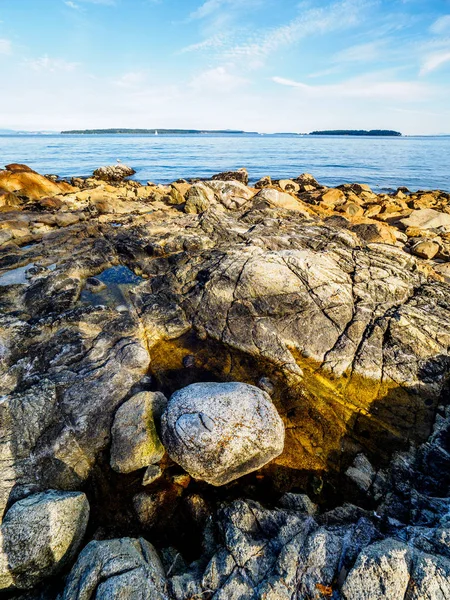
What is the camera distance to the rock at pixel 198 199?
60.5 ft

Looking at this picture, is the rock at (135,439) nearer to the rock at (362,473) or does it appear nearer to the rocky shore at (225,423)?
the rocky shore at (225,423)

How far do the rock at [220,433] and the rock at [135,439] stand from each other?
1.04ft

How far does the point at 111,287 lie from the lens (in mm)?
10680

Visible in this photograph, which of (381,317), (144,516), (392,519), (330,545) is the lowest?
(144,516)

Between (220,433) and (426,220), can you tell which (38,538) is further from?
(426,220)

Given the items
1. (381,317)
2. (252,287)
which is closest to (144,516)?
(252,287)

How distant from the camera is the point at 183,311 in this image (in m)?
9.44

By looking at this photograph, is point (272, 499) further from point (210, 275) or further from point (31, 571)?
point (210, 275)

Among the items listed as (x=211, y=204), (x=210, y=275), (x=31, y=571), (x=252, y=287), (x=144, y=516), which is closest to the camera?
(x=31, y=571)

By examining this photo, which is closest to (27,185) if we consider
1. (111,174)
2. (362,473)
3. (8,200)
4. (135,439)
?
(8,200)

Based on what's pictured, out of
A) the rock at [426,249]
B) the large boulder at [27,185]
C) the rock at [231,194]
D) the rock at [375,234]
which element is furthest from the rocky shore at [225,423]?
the large boulder at [27,185]

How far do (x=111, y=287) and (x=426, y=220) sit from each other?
61.8 ft

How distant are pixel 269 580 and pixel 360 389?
4.47m

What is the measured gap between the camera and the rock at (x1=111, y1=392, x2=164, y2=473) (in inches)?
239
